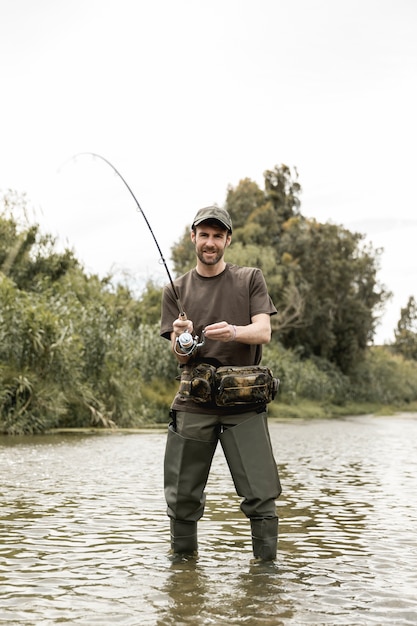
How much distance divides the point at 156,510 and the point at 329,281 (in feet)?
146

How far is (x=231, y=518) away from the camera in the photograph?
714 cm

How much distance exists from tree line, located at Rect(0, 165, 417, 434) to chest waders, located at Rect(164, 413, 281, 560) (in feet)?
35.6

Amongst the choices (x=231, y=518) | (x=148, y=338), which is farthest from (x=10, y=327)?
(x=231, y=518)

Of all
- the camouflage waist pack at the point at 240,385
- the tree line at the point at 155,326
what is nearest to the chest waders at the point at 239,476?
the camouflage waist pack at the point at 240,385

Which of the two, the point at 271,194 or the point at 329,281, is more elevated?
the point at 271,194

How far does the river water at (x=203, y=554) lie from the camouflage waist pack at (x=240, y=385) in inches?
34.8

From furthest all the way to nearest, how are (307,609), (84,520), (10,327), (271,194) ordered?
(271,194) < (10,327) < (84,520) < (307,609)

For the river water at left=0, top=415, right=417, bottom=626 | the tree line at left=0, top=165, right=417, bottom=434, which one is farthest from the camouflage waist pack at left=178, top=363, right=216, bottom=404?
the tree line at left=0, top=165, right=417, bottom=434

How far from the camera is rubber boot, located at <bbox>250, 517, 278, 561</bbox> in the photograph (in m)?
4.98

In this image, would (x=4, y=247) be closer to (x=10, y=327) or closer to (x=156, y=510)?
(x=10, y=327)

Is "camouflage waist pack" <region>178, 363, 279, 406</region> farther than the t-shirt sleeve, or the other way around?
the t-shirt sleeve

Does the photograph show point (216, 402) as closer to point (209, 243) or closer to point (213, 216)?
point (209, 243)

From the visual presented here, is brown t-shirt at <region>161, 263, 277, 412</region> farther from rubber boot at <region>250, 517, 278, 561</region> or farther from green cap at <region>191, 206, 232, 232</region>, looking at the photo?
rubber boot at <region>250, 517, 278, 561</region>

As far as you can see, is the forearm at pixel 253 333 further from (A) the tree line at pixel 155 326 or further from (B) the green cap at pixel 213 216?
(A) the tree line at pixel 155 326
